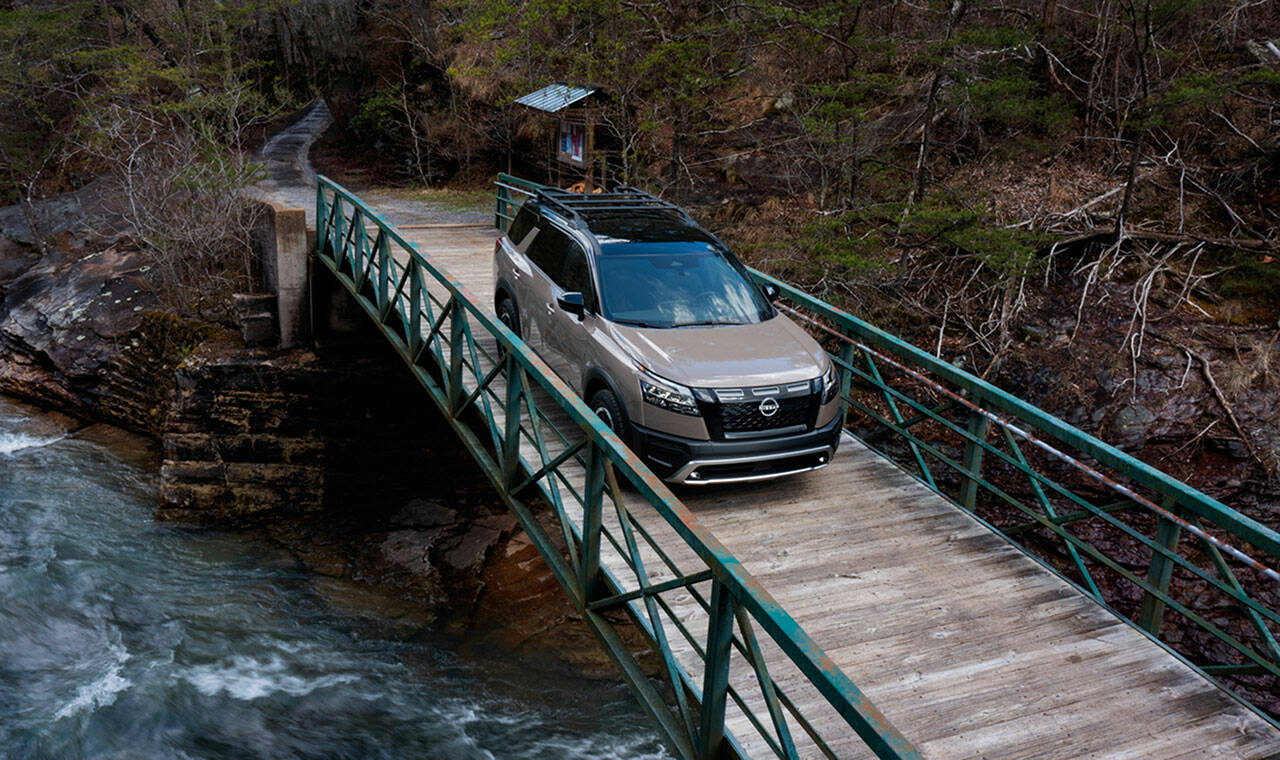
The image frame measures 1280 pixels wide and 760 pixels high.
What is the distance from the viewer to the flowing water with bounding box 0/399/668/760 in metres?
9.19

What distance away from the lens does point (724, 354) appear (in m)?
6.99

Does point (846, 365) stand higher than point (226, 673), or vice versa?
point (846, 365)

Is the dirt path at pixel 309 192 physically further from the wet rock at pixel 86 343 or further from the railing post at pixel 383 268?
the railing post at pixel 383 268

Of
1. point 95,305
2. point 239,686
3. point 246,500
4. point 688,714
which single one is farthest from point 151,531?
point 688,714

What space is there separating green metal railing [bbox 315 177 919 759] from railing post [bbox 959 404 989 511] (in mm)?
2175

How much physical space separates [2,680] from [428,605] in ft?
14.6

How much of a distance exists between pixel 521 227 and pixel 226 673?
5789mm

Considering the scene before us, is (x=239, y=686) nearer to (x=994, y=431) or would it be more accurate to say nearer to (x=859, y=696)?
(x=859, y=696)

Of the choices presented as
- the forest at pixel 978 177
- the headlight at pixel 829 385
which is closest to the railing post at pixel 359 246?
the forest at pixel 978 177

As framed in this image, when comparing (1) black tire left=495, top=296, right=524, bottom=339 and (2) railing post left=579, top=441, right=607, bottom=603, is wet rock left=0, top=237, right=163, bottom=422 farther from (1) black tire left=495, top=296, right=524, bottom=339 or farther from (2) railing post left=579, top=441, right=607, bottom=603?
(2) railing post left=579, top=441, right=607, bottom=603

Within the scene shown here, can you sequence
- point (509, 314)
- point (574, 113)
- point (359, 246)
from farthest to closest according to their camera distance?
point (574, 113), point (359, 246), point (509, 314)

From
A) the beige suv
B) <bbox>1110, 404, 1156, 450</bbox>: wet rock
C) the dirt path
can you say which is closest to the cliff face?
the dirt path

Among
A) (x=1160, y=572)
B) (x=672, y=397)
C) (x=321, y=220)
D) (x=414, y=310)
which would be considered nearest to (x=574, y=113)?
(x=321, y=220)

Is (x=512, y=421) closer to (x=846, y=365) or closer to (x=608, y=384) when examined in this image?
(x=608, y=384)
